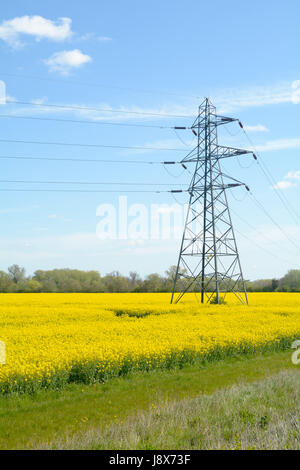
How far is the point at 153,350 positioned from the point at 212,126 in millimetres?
25375

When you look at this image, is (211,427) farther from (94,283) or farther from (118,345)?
(94,283)

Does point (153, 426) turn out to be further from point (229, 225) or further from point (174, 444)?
point (229, 225)

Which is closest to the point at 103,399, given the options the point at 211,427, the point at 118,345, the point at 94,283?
the point at 211,427

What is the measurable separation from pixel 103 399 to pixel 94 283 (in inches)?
3474

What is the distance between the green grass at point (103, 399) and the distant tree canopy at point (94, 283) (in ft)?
221

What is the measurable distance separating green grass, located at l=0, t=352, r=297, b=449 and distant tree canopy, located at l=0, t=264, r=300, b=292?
221 feet

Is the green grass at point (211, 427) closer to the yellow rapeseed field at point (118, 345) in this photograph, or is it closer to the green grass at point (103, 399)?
the green grass at point (103, 399)

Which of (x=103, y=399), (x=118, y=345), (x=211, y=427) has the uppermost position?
(x=118, y=345)

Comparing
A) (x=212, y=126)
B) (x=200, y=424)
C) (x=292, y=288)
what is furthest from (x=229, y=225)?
(x=292, y=288)

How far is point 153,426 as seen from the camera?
26.8ft

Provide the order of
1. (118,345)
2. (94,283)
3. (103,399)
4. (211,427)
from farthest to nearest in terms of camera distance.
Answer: (94,283), (118,345), (103,399), (211,427)

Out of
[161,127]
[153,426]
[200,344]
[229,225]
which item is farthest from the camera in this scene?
[161,127]

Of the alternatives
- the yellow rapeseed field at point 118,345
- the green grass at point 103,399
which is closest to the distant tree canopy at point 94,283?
the yellow rapeseed field at point 118,345

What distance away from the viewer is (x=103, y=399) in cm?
1146
